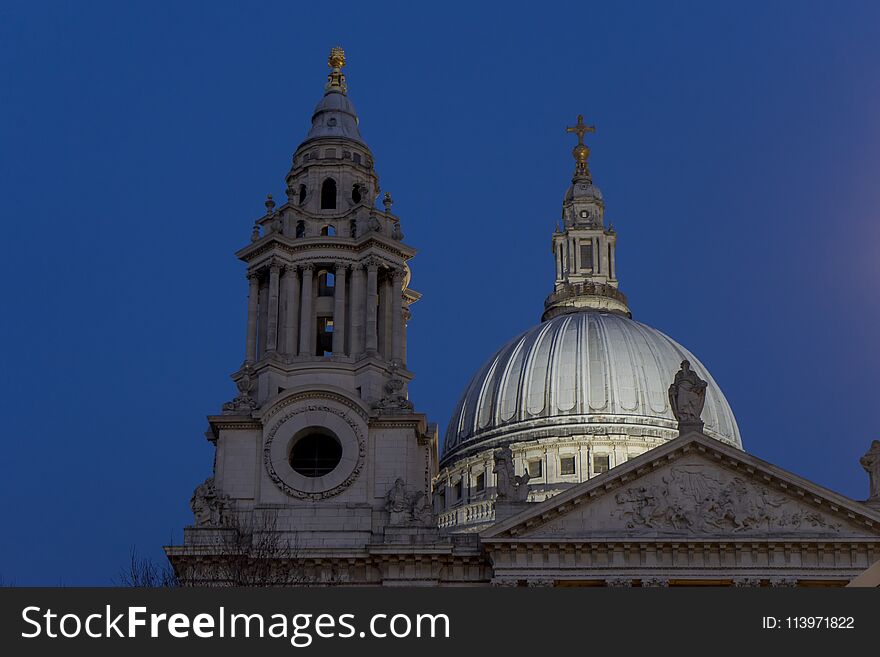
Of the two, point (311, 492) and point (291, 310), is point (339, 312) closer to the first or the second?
point (291, 310)

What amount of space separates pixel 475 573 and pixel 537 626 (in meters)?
31.5

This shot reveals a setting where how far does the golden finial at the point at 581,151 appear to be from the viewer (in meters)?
104

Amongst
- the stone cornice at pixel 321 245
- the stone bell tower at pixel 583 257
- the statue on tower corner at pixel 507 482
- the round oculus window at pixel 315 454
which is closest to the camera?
the statue on tower corner at pixel 507 482

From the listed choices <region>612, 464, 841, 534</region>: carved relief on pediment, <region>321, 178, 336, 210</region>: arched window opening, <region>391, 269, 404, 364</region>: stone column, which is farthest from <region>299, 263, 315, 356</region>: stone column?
<region>612, 464, 841, 534</region>: carved relief on pediment

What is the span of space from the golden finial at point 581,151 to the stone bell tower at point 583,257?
9 centimetres

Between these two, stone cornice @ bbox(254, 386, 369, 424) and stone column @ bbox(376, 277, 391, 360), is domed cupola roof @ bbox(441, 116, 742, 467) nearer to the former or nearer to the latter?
stone column @ bbox(376, 277, 391, 360)

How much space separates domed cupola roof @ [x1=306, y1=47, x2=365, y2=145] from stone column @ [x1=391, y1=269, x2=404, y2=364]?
7.35 m

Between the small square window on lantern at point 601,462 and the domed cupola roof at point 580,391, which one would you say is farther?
the domed cupola roof at point 580,391

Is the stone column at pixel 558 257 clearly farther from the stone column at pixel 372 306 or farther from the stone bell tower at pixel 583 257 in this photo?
the stone column at pixel 372 306

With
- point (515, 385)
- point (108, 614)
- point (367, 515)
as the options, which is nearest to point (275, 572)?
point (367, 515)

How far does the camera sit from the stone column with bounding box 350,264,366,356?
6462cm

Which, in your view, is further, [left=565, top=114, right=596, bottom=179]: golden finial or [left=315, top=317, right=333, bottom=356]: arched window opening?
[left=565, top=114, right=596, bottom=179]: golden finial

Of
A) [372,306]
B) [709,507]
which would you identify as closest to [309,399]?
[372,306]

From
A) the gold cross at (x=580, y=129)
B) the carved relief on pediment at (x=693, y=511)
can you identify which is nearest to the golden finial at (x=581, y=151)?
the gold cross at (x=580, y=129)
